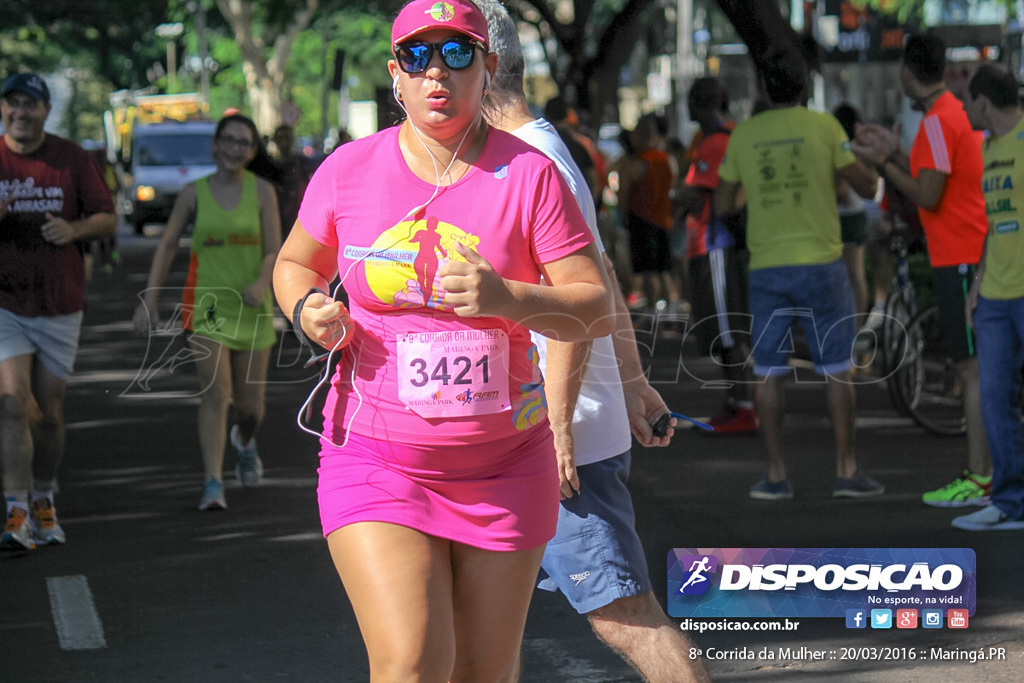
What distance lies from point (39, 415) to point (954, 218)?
448 cm

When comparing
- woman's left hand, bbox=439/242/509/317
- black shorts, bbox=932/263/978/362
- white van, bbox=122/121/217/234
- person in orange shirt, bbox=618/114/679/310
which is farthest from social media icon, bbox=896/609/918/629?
white van, bbox=122/121/217/234

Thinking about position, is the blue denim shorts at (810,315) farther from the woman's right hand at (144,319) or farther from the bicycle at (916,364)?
the woman's right hand at (144,319)

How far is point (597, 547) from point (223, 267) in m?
4.51

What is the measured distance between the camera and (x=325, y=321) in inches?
132

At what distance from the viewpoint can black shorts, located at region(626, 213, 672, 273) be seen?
49.4ft

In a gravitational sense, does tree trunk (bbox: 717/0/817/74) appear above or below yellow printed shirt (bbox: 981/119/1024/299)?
above

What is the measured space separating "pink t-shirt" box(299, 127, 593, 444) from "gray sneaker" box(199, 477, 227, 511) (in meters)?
4.61

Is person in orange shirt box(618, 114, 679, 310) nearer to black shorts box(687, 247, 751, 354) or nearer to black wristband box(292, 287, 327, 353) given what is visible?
black shorts box(687, 247, 751, 354)

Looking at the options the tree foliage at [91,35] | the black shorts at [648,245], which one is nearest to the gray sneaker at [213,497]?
the black shorts at [648,245]

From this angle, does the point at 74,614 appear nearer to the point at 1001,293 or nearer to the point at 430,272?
the point at 430,272

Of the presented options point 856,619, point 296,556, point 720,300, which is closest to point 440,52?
point 856,619

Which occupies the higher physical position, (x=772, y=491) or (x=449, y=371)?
(x=449, y=371)

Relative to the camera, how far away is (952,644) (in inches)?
215

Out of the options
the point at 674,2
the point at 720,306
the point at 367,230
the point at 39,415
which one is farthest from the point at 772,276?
the point at 674,2
